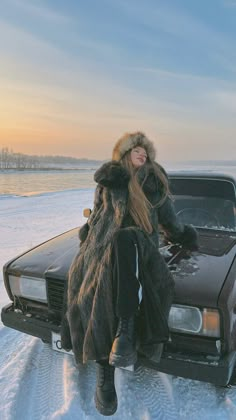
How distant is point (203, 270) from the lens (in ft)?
7.77

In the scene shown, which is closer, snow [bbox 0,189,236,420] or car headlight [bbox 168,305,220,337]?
car headlight [bbox 168,305,220,337]

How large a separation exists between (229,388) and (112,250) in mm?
1398

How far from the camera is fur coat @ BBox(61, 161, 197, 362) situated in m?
2.09

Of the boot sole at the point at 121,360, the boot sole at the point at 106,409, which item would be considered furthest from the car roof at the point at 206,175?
the boot sole at the point at 106,409

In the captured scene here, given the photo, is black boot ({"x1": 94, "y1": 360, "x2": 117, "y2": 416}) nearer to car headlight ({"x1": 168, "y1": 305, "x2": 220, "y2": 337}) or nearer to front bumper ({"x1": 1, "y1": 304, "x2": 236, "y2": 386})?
front bumper ({"x1": 1, "y1": 304, "x2": 236, "y2": 386})

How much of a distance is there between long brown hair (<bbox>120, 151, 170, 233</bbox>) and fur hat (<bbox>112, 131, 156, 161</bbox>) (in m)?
0.04

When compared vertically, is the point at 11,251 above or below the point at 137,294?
below

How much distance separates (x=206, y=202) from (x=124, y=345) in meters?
1.94

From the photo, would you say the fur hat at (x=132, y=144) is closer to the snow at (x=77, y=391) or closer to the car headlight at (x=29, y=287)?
the car headlight at (x=29, y=287)

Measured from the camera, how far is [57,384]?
255cm

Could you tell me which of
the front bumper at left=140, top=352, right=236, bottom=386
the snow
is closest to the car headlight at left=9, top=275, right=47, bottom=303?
the snow

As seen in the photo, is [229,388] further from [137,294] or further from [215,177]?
[215,177]

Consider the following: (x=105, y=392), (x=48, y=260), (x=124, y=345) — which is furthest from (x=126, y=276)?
(x=48, y=260)

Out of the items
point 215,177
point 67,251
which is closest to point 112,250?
point 67,251
